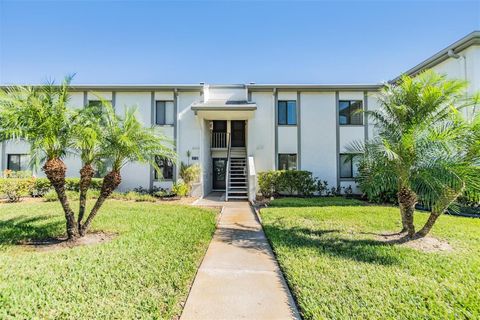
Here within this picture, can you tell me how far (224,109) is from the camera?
13.3m

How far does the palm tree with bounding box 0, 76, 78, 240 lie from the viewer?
17.2 feet

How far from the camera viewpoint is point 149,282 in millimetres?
3949

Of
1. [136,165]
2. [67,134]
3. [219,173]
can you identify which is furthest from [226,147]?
[67,134]

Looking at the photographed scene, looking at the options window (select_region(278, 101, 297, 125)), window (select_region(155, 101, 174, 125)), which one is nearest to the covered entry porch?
window (select_region(155, 101, 174, 125))

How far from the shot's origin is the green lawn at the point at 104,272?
3.24 meters

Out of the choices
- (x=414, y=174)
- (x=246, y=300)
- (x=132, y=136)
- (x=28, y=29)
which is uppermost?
(x=28, y=29)

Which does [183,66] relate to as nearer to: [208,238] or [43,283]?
[208,238]

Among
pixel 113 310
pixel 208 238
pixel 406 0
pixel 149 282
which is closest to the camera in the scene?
pixel 113 310

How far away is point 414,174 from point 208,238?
17.4 feet

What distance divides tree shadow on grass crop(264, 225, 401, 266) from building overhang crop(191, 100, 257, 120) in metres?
7.63

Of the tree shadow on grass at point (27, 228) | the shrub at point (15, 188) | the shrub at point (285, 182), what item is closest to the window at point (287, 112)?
the shrub at point (285, 182)

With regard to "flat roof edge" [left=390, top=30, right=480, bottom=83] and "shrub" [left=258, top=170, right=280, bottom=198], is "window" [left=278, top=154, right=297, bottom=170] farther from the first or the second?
"flat roof edge" [left=390, top=30, right=480, bottom=83]

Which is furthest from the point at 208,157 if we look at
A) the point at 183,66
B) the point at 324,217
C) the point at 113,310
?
the point at 113,310

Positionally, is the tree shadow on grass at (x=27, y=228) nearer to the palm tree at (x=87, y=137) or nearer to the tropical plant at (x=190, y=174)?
the palm tree at (x=87, y=137)
